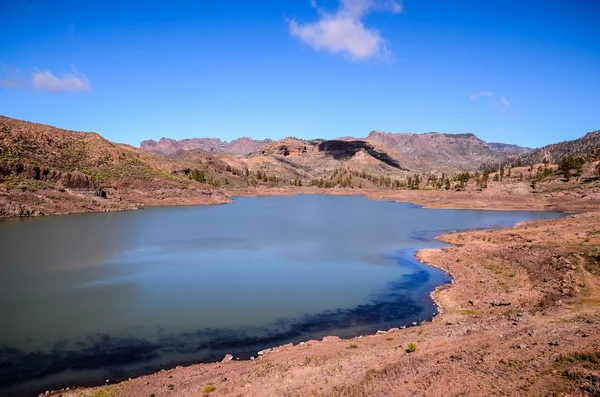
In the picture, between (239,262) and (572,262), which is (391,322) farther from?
(239,262)

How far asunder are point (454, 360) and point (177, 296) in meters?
22.1

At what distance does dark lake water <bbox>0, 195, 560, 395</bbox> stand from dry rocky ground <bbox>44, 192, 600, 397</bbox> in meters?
2.93

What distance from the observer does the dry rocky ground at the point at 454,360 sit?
12172mm

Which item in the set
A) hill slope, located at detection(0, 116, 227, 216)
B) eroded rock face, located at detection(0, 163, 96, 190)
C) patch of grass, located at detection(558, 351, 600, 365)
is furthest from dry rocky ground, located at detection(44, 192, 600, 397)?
eroded rock face, located at detection(0, 163, 96, 190)

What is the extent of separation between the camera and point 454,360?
1435cm

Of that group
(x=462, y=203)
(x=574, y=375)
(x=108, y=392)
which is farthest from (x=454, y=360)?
(x=462, y=203)

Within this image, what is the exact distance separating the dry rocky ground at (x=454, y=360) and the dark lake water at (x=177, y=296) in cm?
293

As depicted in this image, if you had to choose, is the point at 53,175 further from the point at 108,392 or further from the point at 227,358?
the point at 108,392

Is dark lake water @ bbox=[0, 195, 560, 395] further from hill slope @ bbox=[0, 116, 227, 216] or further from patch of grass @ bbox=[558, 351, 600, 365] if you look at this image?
hill slope @ bbox=[0, 116, 227, 216]

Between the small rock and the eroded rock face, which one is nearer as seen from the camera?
the small rock

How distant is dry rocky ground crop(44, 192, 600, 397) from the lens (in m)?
12.2

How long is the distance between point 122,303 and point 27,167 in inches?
3154

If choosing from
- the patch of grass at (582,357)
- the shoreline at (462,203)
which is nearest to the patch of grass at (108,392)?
the patch of grass at (582,357)

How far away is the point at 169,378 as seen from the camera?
54.5 feet
